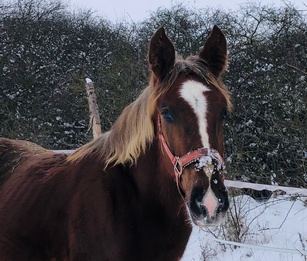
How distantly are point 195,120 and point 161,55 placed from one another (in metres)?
0.49

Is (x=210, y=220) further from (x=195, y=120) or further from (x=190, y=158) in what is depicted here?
(x=195, y=120)

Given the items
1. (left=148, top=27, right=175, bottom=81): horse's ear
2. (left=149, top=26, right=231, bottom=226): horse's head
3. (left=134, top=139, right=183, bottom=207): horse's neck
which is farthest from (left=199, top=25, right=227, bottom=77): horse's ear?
(left=134, top=139, right=183, bottom=207): horse's neck

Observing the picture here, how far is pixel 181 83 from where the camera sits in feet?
8.21

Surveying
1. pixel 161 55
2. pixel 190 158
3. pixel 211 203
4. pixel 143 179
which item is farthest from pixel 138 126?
pixel 211 203

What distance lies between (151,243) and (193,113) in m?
0.77

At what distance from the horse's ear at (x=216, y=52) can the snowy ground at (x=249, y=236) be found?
9.65 feet

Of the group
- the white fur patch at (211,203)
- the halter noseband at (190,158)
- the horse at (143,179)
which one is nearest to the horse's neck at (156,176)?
the horse at (143,179)

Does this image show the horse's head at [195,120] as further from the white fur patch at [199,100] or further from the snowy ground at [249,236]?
the snowy ground at [249,236]

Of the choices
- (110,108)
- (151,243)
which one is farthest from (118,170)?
(110,108)

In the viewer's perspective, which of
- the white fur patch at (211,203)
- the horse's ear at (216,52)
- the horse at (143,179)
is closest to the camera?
the white fur patch at (211,203)

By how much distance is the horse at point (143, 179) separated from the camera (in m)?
2.39

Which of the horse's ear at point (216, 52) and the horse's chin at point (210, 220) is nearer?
the horse's chin at point (210, 220)

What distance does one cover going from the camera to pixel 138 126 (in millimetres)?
2770

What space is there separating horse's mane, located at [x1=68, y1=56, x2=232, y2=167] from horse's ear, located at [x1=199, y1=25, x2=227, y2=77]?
0.07m
